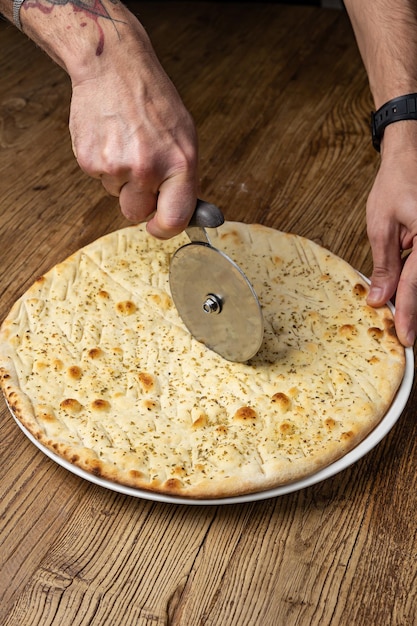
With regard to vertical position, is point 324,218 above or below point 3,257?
below

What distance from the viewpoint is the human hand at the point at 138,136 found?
60.2 inches

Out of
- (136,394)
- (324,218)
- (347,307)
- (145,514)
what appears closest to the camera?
(145,514)

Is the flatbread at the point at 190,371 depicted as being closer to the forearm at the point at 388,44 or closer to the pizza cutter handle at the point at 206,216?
the pizza cutter handle at the point at 206,216

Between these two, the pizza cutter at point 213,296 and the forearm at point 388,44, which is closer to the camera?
the pizza cutter at point 213,296

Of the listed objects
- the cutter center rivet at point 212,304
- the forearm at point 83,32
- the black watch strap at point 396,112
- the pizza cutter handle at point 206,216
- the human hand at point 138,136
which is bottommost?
the cutter center rivet at point 212,304

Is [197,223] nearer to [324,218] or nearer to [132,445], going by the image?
[132,445]

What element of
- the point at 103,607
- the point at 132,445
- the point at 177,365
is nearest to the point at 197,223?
the point at 177,365

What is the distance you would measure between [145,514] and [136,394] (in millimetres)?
268

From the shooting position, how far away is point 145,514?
1.53m

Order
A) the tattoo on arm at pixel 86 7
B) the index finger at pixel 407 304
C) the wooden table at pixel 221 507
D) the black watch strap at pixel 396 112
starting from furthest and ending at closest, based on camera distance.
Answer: the black watch strap at pixel 396 112 < the index finger at pixel 407 304 < the tattoo on arm at pixel 86 7 < the wooden table at pixel 221 507

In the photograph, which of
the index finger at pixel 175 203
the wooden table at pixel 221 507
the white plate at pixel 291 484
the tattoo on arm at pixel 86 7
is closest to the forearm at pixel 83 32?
the tattoo on arm at pixel 86 7

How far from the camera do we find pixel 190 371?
→ 1742 mm

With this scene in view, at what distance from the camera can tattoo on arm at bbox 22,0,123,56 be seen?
1.66 metres

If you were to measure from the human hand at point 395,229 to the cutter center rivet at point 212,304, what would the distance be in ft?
1.36
